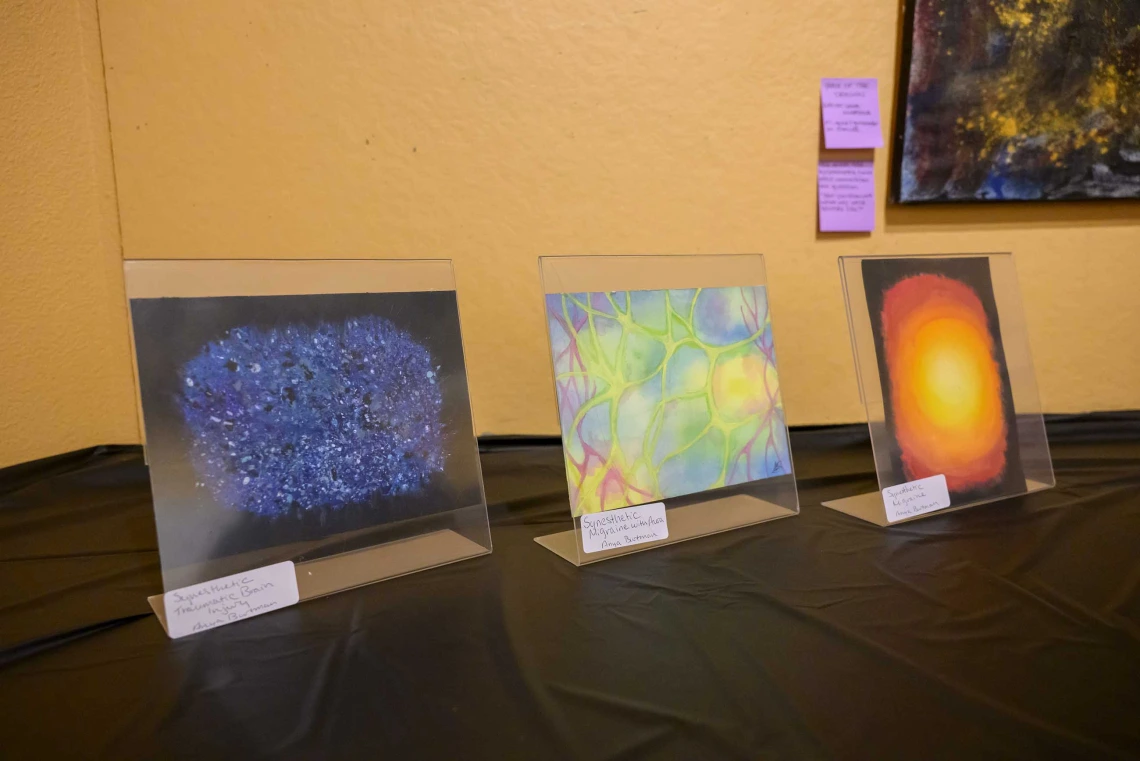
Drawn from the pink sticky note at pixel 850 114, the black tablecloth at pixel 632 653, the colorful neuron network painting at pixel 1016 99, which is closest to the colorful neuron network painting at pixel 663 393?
the black tablecloth at pixel 632 653

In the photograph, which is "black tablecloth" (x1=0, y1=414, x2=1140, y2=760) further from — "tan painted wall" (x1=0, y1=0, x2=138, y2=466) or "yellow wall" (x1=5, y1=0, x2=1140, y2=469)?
"yellow wall" (x1=5, y1=0, x2=1140, y2=469)

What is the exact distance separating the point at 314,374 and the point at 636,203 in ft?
2.73

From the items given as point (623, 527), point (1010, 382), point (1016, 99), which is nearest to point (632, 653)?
point (623, 527)

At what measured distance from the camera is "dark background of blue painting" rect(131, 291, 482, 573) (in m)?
0.81

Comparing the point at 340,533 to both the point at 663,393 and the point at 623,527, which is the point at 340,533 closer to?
the point at 623,527

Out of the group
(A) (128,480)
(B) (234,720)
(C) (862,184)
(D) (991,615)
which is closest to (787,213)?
(C) (862,184)

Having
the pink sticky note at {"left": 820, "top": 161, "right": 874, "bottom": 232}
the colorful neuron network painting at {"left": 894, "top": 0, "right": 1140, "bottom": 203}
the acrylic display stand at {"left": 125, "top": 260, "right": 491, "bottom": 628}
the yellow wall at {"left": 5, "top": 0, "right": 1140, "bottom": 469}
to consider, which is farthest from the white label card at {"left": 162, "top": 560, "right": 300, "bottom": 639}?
the colorful neuron network painting at {"left": 894, "top": 0, "right": 1140, "bottom": 203}

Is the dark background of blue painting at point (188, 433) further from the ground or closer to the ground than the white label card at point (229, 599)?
further from the ground

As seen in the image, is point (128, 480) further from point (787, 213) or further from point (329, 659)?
point (787, 213)

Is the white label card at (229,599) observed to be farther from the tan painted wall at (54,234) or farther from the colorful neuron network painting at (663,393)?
the tan painted wall at (54,234)

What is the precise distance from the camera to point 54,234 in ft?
4.27

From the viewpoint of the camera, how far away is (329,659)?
2.46 ft

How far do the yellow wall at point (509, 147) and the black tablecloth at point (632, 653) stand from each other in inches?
22.1

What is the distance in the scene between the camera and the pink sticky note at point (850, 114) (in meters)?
1.47
